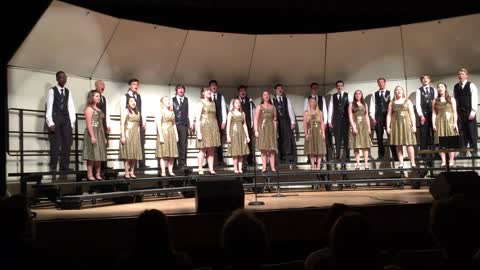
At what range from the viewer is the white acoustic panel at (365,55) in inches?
399

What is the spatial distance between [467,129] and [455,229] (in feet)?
26.0

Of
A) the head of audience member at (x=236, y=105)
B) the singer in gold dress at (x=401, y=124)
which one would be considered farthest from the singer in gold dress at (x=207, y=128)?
the singer in gold dress at (x=401, y=124)

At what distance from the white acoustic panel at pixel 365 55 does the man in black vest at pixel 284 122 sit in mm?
1533

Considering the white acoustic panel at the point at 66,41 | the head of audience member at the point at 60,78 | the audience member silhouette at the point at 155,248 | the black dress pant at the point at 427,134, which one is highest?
the white acoustic panel at the point at 66,41

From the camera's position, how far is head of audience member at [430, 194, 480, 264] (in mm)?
2107

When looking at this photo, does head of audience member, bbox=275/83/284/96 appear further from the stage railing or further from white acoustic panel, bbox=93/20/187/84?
white acoustic panel, bbox=93/20/187/84

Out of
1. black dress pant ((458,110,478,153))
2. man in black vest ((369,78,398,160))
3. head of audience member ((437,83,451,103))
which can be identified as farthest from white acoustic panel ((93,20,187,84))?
black dress pant ((458,110,478,153))

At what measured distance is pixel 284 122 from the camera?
10070 mm

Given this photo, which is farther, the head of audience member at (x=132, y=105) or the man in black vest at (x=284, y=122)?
the man in black vest at (x=284, y=122)

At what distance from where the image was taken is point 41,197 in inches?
292

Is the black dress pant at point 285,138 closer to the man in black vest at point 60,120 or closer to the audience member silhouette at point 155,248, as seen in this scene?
the man in black vest at point 60,120

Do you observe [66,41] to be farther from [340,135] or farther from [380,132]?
[380,132]

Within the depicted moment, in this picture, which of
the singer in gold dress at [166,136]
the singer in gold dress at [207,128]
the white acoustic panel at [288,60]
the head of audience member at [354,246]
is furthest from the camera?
the white acoustic panel at [288,60]

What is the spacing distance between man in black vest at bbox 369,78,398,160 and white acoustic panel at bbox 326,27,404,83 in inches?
30.9
